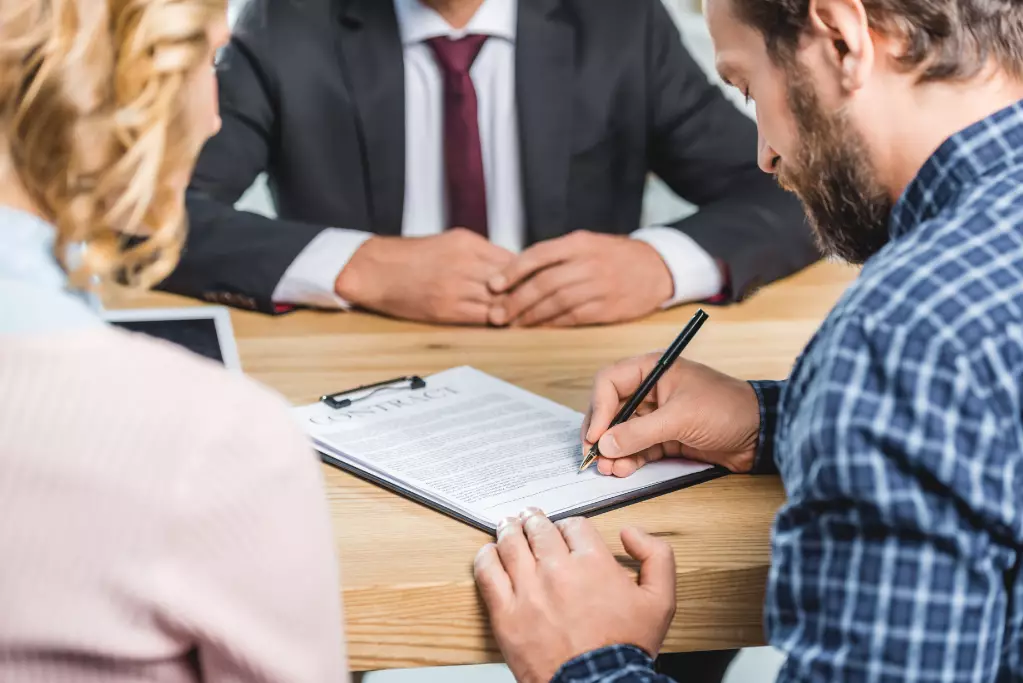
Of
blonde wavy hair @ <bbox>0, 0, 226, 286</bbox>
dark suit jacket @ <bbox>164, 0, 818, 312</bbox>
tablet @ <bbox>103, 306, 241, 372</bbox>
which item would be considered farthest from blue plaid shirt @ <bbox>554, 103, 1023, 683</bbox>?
dark suit jacket @ <bbox>164, 0, 818, 312</bbox>

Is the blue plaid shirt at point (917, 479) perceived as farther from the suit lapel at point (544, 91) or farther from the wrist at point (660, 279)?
the suit lapel at point (544, 91)

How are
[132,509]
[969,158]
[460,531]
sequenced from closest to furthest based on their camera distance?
[132,509] < [969,158] < [460,531]

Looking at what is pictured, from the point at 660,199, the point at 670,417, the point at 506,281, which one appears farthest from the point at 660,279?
the point at 660,199

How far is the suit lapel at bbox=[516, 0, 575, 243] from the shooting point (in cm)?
186

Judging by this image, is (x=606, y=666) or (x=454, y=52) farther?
(x=454, y=52)

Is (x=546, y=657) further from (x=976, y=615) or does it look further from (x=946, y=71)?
(x=946, y=71)

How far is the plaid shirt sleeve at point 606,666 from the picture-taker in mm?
774

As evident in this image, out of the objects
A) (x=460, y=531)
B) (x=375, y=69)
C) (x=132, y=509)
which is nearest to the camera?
(x=132, y=509)

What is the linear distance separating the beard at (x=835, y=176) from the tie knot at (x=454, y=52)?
1.03 meters

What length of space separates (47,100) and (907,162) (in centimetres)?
59

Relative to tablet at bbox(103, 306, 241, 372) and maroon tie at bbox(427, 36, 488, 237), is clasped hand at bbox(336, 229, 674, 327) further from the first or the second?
maroon tie at bbox(427, 36, 488, 237)

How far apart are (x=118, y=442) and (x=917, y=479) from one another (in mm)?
443

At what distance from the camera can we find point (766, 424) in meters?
0.98

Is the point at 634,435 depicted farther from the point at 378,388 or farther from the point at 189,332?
the point at 189,332
